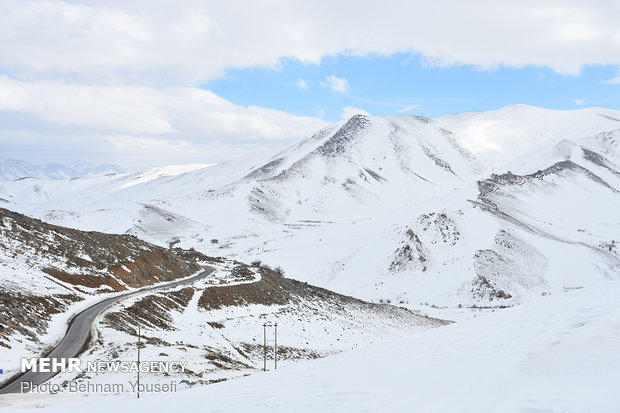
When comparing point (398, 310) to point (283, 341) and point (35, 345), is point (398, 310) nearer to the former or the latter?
point (283, 341)

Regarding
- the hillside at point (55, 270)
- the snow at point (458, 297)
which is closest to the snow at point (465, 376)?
the snow at point (458, 297)

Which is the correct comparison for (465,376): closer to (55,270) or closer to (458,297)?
(55,270)

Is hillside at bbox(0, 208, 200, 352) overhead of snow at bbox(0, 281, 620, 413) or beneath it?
overhead

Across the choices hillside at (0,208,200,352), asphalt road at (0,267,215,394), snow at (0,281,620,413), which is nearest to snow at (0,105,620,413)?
snow at (0,281,620,413)

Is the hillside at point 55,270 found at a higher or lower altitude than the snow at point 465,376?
higher
